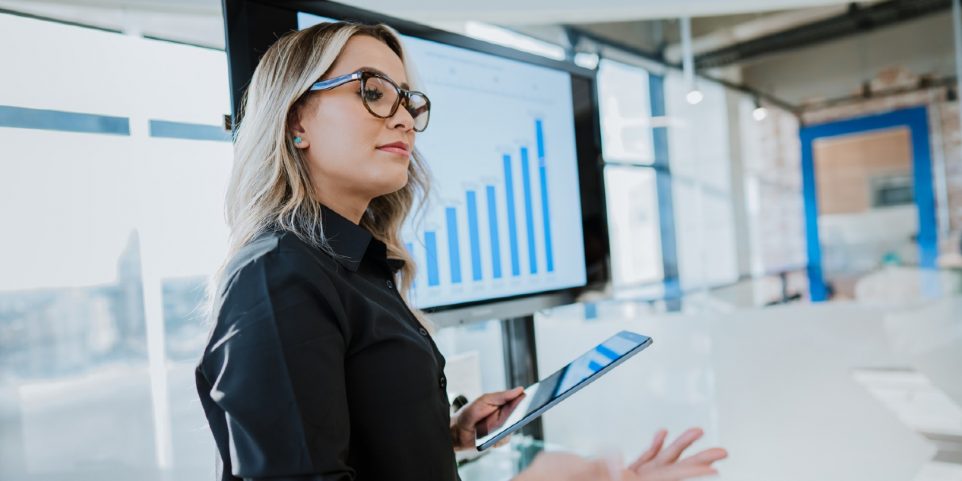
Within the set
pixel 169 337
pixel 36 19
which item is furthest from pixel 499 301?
pixel 36 19

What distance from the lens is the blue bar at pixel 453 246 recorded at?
65.7 inches

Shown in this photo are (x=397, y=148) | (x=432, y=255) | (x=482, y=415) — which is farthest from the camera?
(x=432, y=255)

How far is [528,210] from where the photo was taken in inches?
73.7

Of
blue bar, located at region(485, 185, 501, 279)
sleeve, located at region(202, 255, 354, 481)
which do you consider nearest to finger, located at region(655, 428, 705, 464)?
sleeve, located at region(202, 255, 354, 481)

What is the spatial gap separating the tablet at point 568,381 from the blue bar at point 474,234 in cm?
59

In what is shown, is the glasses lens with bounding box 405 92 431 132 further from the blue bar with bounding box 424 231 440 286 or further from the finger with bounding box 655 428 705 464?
the finger with bounding box 655 428 705 464

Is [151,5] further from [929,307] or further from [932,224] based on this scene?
[932,224]

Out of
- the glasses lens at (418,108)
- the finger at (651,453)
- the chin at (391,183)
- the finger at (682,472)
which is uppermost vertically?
the glasses lens at (418,108)

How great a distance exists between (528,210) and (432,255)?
39 centimetres

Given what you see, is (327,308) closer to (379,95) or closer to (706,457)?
(379,95)

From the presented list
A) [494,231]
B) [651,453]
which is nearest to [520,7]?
[494,231]

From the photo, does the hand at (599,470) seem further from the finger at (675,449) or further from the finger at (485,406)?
the finger at (485,406)

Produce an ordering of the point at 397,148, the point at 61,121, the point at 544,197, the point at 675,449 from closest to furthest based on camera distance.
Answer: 1. the point at 675,449
2. the point at 397,148
3. the point at 61,121
4. the point at 544,197

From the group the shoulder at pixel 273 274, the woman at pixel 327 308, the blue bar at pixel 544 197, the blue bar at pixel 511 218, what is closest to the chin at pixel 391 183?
the woman at pixel 327 308
